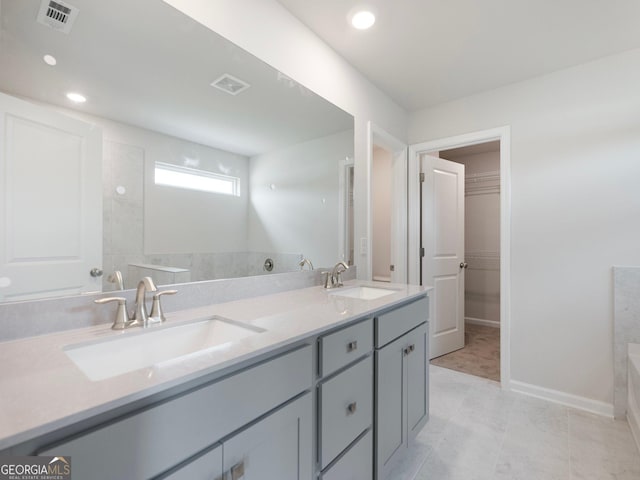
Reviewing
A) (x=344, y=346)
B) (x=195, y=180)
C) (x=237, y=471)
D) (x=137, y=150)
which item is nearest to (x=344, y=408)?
(x=344, y=346)

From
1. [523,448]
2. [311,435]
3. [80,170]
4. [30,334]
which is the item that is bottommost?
[523,448]

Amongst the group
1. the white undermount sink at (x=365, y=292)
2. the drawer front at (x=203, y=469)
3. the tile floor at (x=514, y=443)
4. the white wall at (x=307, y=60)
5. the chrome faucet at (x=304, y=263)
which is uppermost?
the white wall at (x=307, y=60)

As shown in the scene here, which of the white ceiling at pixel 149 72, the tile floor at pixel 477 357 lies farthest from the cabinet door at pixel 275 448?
the tile floor at pixel 477 357

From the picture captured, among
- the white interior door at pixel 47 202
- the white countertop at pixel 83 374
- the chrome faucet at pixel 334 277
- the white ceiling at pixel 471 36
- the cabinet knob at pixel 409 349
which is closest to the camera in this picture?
the white countertop at pixel 83 374

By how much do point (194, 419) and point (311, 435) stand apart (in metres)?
0.47

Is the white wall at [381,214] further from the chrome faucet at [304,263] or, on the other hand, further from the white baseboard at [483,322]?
the white baseboard at [483,322]

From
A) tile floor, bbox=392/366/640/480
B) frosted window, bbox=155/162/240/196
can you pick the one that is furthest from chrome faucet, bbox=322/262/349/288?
tile floor, bbox=392/366/640/480

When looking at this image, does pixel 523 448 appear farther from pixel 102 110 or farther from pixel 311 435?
pixel 102 110

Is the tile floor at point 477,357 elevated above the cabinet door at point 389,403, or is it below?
below

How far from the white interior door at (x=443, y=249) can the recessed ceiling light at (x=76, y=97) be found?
264 centimetres

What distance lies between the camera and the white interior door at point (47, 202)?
2.95 feet

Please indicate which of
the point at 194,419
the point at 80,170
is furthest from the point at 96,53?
the point at 194,419

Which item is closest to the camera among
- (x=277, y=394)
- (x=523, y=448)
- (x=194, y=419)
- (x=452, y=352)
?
(x=194, y=419)

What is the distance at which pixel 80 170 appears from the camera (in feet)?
3.41
